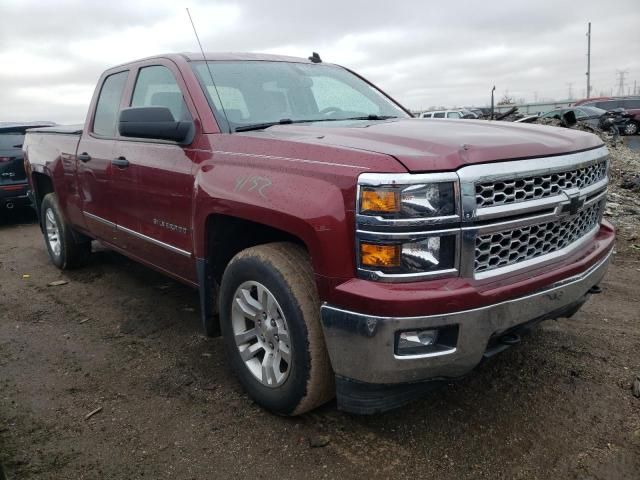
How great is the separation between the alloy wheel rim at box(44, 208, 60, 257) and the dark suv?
293 cm

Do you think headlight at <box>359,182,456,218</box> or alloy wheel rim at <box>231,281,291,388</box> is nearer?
headlight at <box>359,182,456,218</box>

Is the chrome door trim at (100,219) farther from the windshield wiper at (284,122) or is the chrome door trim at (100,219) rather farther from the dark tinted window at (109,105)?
the windshield wiper at (284,122)

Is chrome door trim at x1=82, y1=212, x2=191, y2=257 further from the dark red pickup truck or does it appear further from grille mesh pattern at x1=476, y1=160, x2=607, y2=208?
grille mesh pattern at x1=476, y1=160, x2=607, y2=208

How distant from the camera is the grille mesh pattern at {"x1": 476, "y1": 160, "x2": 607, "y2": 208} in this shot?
7.03 ft

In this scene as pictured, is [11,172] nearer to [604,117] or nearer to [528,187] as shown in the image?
[528,187]

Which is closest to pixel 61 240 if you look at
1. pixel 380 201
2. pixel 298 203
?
pixel 298 203

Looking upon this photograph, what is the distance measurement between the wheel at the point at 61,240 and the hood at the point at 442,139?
10.9 ft

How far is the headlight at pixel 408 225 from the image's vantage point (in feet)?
6.76

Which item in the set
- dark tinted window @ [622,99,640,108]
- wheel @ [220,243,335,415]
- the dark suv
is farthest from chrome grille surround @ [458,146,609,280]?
dark tinted window @ [622,99,640,108]

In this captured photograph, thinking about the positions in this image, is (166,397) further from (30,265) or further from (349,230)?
(30,265)

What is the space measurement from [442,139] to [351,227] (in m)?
0.61

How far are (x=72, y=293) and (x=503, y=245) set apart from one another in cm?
409

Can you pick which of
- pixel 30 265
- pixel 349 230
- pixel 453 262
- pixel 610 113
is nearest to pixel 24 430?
pixel 349 230

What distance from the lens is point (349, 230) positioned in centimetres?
214
